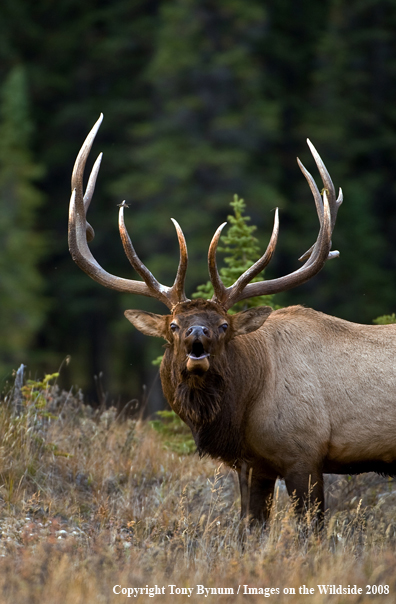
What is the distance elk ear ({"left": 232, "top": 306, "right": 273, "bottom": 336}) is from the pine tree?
1431 cm

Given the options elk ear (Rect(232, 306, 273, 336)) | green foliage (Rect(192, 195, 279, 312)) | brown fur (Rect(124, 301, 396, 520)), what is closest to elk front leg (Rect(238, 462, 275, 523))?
brown fur (Rect(124, 301, 396, 520))

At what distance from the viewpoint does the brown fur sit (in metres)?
5.81

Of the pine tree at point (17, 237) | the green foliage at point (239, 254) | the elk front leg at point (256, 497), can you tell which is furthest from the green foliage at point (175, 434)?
the pine tree at point (17, 237)

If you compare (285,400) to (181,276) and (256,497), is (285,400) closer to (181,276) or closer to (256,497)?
(256,497)

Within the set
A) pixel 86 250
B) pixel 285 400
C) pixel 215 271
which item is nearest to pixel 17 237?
pixel 86 250

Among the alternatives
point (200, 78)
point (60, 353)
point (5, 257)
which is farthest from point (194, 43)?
point (60, 353)

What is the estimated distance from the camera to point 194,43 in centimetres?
2162

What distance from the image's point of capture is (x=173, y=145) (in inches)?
834

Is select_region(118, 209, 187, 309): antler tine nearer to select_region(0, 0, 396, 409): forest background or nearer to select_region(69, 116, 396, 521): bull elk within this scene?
select_region(69, 116, 396, 521): bull elk

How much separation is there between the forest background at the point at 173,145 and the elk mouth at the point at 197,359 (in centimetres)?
1288

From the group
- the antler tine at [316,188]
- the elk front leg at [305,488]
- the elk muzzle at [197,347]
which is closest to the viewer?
the elk muzzle at [197,347]

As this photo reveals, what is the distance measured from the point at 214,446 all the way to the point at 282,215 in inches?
698

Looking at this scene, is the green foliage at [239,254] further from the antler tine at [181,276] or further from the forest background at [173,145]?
the forest background at [173,145]

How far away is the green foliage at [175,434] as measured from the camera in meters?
7.89
